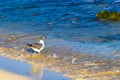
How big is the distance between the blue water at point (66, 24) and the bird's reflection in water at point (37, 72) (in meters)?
2.45

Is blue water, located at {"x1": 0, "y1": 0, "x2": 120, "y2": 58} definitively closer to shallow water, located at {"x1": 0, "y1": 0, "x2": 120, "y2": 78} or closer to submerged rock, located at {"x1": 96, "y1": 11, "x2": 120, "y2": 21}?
shallow water, located at {"x1": 0, "y1": 0, "x2": 120, "y2": 78}

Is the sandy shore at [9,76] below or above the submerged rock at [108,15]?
→ above

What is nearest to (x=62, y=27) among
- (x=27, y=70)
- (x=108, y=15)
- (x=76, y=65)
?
(x=108, y=15)

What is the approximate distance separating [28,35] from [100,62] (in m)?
5.95

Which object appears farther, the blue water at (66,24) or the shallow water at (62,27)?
the blue water at (66,24)

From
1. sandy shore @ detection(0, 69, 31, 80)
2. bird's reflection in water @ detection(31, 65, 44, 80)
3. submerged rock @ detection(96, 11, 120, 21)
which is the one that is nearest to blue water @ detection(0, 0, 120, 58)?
submerged rock @ detection(96, 11, 120, 21)

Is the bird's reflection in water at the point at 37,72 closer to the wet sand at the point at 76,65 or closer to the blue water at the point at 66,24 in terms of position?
the wet sand at the point at 76,65

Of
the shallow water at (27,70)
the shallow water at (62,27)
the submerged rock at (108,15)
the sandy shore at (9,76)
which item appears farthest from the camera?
the submerged rock at (108,15)

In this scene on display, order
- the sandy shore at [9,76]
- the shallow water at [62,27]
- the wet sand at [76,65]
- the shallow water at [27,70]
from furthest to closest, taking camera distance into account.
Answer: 1. the shallow water at [62,27]
2. the wet sand at [76,65]
3. the shallow water at [27,70]
4. the sandy shore at [9,76]

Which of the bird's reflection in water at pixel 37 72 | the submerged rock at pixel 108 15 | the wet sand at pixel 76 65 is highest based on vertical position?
the bird's reflection in water at pixel 37 72

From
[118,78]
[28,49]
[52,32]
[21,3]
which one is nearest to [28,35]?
[52,32]

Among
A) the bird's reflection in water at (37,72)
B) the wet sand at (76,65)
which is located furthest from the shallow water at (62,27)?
the bird's reflection in water at (37,72)

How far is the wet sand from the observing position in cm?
1281

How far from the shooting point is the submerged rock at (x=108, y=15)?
2323 centimetres
